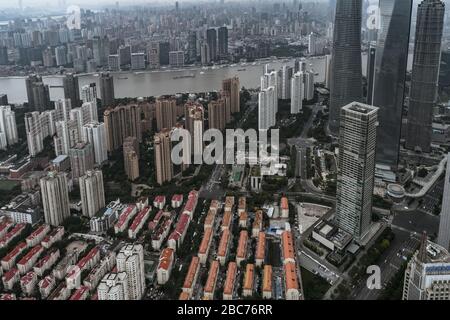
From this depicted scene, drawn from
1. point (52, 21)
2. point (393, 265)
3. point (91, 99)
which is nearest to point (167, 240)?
point (393, 265)

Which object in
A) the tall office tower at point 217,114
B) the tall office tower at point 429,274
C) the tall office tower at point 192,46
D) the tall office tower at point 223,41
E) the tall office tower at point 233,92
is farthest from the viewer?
the tall office tower at point 223,41

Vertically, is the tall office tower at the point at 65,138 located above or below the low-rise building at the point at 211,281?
above

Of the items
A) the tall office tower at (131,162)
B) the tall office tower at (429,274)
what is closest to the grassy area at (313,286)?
the tall office tower at (429,274)

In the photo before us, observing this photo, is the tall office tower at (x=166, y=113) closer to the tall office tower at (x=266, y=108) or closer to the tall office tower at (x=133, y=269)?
the tall office tower at (x=266, y=108)

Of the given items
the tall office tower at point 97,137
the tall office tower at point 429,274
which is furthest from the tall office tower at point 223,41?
the tall office tower at point 429,274

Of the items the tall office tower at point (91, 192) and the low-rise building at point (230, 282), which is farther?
the tall office tower at point (91, 192)

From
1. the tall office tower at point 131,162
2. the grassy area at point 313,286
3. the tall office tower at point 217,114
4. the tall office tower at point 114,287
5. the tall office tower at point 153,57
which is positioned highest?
the tall office tower at point 153,57

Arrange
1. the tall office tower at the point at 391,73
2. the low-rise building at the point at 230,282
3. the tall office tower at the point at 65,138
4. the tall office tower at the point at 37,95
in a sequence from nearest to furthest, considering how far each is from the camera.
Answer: the low-rise building at the point at 230,282, the tall office tower at the point at 391,73, the tall office tower at the point at 65,138, the tall office tower at the point at 37,95
